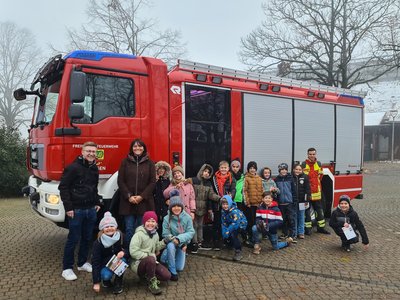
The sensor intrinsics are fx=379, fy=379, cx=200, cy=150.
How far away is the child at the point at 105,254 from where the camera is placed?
14.1ft

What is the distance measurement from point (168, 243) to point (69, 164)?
5.26ft

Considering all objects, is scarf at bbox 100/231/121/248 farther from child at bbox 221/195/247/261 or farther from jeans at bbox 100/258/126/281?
child at bbox 221/195/247/261

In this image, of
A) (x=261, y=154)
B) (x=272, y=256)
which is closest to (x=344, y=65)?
(x=261, y=154)

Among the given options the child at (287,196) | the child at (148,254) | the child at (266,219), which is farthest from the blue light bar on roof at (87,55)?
the child at (287,196)

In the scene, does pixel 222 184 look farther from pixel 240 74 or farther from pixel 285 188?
pixel 240 74

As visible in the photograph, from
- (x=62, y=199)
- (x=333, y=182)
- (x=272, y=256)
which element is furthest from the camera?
(x=333, y=182)

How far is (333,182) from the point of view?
8.14 metres

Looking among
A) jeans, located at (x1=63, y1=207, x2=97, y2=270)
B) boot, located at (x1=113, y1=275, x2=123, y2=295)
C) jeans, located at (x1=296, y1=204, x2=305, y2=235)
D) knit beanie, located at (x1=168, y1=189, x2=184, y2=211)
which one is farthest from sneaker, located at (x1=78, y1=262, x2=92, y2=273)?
jeans, located at (x1=296, y1=204, x2=305, y2=235)

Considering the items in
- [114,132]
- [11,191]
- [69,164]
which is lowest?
[11,191]

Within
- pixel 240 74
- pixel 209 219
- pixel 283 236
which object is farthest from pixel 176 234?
pixel 240 74

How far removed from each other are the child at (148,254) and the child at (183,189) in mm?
899

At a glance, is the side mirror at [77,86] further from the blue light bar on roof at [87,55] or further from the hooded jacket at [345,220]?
the hooded jacket at [345,220]

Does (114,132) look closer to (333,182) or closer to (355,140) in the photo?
(333,182)

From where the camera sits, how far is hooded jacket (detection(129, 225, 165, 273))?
440cm
